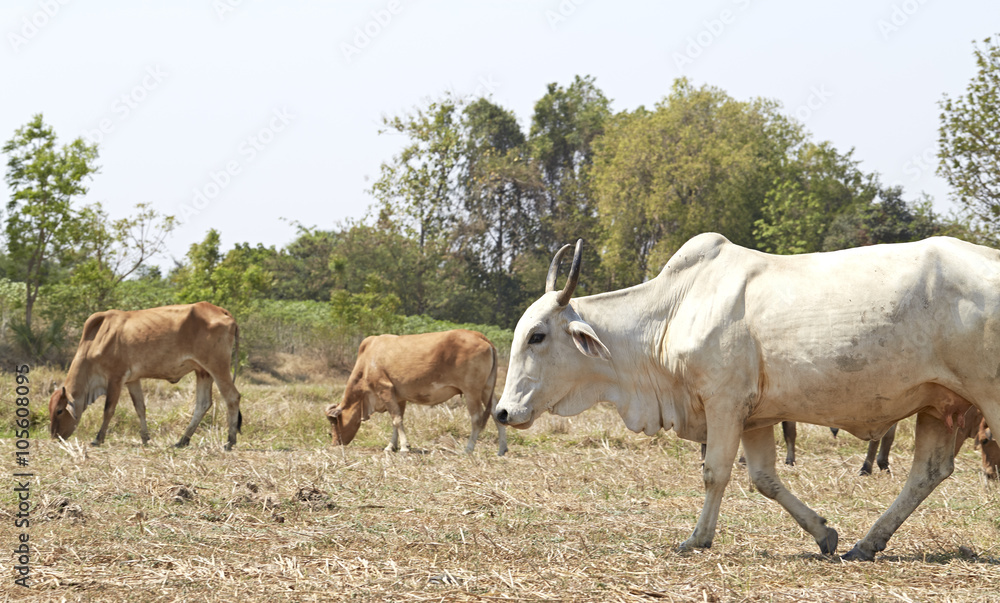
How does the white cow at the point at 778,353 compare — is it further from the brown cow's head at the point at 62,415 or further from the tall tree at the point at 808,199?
the tall tree at the point at 808,199

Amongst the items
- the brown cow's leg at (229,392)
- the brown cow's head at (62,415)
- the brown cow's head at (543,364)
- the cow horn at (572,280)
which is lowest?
the brown cow's head at (62,415)

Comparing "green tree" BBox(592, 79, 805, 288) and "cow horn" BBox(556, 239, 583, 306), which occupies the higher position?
"green tree" BBox(592, 79, 805, 288)

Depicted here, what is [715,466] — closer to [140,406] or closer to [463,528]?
[463,528]

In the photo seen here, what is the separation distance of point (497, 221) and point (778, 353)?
40.7m

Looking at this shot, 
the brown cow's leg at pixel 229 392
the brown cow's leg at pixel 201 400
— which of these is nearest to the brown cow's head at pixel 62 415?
the brown cow's leg at pixel 201 400

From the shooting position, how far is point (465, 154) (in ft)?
148

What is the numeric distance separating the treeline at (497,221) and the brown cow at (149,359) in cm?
1194

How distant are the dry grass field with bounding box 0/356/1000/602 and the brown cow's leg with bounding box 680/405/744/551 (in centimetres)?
14

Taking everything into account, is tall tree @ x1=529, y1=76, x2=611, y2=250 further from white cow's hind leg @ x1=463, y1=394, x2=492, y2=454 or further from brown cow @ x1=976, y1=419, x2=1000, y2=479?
brown cow @ x1=976, y1=419, x2=1000, y2=479

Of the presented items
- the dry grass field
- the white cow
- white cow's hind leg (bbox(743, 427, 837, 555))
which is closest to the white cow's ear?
the white cow

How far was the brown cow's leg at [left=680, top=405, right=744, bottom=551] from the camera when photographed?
5.43 m

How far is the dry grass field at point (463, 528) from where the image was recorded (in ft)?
14.6

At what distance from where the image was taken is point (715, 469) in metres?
5.52

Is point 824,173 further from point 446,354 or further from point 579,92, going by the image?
point 446,354
